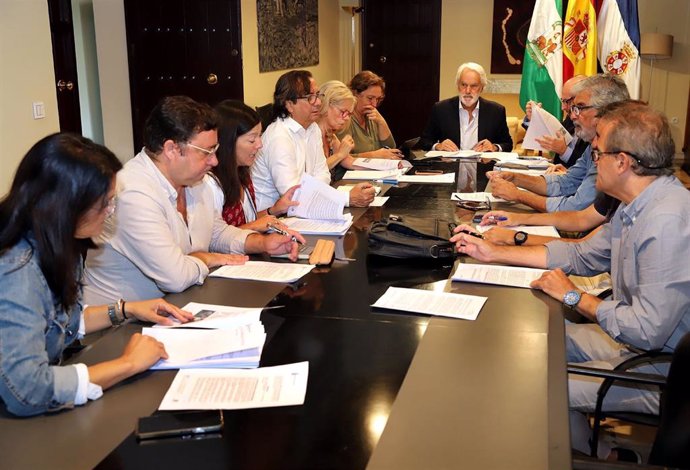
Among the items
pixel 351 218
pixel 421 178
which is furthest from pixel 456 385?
pixel 421 178

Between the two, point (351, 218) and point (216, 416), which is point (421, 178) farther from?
point (216, 416)

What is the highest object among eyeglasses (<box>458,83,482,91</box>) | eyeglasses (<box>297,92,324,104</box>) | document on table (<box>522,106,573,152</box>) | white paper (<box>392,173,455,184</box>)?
eyeglasses (<box>297,92,324,104</box>)

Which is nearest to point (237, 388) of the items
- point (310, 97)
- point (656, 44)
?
point (310, 97)

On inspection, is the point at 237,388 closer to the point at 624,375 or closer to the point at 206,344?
the point at 206,344

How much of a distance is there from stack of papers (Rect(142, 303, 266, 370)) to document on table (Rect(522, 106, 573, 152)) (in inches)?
129

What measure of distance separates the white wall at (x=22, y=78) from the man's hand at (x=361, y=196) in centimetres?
224

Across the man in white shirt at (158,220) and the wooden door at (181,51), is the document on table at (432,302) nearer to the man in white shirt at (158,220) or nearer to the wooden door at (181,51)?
the man in white shirt at (158,220)

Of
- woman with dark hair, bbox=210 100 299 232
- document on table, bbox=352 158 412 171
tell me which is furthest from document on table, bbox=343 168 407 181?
woman with dark hair, bbox=210 100 299 232

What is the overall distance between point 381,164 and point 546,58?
9.66 ft

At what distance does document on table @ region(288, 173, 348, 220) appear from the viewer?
3.22 m

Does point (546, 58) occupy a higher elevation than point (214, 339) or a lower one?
higher

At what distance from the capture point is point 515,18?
29.6 ft

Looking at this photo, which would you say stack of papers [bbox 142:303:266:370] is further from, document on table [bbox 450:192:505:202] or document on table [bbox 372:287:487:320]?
document on table [bbox 450:192:505:202]

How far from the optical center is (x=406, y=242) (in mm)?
2615
